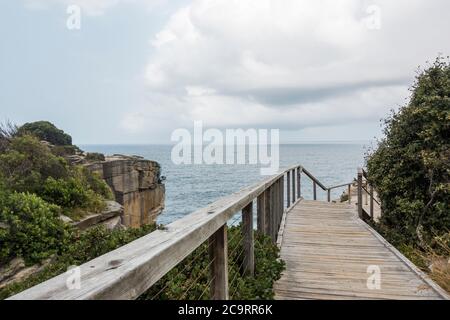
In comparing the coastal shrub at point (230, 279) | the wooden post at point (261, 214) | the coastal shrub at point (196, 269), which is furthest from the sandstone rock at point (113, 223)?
the coastal shrub at point (230, 279)

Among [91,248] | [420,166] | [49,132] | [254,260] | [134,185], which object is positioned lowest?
[134,185]

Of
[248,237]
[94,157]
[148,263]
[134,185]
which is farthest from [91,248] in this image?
[134,185]

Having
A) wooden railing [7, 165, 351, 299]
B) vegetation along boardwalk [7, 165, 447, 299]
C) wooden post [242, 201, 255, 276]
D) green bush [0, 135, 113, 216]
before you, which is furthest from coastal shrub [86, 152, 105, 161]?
wooden railing [7, 165, 351, 299]

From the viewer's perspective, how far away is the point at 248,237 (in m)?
3.38

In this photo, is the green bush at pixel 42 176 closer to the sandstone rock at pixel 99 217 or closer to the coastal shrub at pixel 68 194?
the coastal shrub at pixel 68 194

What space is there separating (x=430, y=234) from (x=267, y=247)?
5.86 meters

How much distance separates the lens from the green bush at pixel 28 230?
6.98 m

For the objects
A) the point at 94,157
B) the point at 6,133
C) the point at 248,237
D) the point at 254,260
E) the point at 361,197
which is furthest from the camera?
the point at 94,157

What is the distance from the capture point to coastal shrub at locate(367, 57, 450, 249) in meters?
8.27

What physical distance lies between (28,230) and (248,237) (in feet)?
18.5

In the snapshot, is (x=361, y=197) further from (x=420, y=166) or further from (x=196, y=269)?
(x=196, y=269)

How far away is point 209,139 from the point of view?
5102 millimetres

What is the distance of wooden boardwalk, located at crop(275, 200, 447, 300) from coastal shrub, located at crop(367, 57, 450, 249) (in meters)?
1.74

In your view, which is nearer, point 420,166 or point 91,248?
point 91,248
